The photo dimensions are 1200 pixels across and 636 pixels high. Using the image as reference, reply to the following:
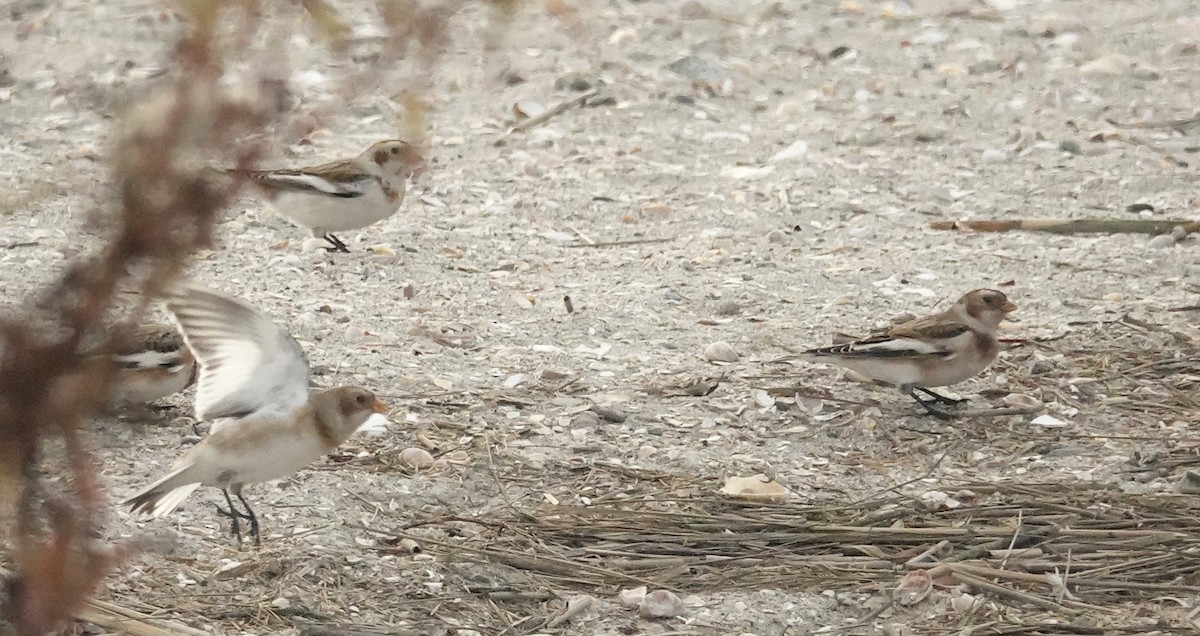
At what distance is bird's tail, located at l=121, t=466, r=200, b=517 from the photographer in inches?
163

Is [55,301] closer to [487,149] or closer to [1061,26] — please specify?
[487,149]

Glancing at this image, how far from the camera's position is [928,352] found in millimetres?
5379

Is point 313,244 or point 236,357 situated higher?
point 236,357

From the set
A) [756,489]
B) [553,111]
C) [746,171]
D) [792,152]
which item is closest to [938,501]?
[756,489]

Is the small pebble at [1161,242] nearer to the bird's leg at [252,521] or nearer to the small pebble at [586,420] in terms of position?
the small pebble at [586,420]

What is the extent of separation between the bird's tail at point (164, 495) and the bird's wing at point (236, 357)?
6.8 inches

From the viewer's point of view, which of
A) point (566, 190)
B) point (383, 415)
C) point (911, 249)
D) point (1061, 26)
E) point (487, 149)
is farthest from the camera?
point (1061, 26)

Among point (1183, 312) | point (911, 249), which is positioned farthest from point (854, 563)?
point (911, 249)

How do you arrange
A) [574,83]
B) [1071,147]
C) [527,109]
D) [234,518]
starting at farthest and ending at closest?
[574,83]
[527,109]
[1071,147]
[234,518]

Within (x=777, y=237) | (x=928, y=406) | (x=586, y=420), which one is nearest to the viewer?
(x=586, y=420)

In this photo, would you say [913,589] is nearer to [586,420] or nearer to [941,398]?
[586,420]

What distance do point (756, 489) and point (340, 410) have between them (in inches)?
49.1

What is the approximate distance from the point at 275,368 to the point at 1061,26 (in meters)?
7.78

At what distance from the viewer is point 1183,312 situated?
20.5 ft
